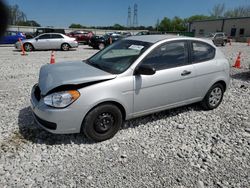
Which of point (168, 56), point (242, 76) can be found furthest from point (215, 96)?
point (242, 76)

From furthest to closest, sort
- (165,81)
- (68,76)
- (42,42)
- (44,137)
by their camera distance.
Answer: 1. (42,42)
2. (165,81)
3. (44,137)
4. (68,76)

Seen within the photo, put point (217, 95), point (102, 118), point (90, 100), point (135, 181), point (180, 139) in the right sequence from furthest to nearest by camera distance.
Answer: point (217, 95) < point (180, 139) < point (102, 118) < point (90, 100) < point (135, 181)

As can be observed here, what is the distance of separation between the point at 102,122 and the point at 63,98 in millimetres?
721

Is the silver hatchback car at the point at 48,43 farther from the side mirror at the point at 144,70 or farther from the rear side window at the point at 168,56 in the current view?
the side mirror at the point at 144,70

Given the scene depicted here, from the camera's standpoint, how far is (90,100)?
3035 mm

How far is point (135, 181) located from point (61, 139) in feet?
4.73

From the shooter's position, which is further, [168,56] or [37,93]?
[168,56]

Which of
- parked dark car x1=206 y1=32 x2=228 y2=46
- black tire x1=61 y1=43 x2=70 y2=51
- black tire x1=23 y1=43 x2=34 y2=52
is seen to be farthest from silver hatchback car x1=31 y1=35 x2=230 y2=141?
parked dark car x1=206 y1=32 x2=228 y2=46

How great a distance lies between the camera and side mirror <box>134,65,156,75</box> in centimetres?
330

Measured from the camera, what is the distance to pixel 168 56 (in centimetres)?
383

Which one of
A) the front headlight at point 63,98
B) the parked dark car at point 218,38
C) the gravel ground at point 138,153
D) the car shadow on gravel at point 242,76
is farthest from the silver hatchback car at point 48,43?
the parked dark car at point 218,38

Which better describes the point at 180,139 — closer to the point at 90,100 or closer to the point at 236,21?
the point at 90,100

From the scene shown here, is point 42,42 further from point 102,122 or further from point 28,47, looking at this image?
point 102,122

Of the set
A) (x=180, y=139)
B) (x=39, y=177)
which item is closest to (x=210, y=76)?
(x=180, y=139)
